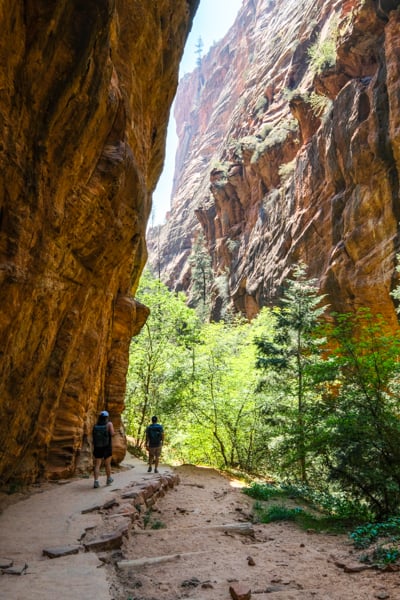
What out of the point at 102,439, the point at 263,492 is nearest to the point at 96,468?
A: the point at 102,439

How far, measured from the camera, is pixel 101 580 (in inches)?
177

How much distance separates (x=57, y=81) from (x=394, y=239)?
66.2 feet

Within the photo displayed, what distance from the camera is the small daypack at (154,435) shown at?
12.4 m

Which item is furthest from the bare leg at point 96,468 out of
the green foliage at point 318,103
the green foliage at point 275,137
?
the green foliage at point 275,137

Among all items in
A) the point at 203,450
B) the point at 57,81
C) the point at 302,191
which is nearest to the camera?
the point at 57,81

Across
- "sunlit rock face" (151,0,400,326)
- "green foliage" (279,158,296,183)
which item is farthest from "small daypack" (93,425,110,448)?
"green foliage" (279,158,296,183)

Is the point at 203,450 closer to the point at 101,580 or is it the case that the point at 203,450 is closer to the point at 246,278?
the point at 101,580

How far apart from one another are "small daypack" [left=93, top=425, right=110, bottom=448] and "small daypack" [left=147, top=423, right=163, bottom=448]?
2.81 meters

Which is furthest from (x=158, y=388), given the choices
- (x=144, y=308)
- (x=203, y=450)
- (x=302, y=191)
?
(x=302, y=191)

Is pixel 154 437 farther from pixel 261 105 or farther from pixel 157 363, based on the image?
pixel 261 105

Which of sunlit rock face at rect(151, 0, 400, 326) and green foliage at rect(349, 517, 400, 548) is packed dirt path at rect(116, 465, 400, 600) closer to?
green foliage at rect(349, 517, 400, 548)

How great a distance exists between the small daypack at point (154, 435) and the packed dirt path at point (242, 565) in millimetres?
3719

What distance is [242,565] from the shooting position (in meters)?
5.44

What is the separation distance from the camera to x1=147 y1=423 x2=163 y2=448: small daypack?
12.4m
